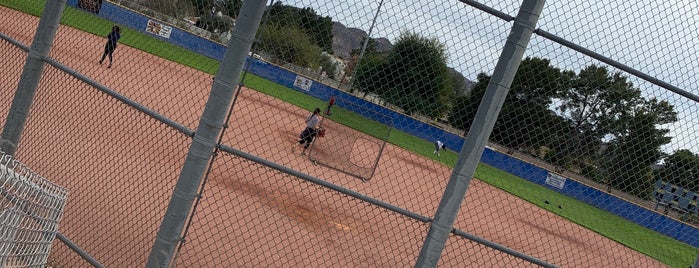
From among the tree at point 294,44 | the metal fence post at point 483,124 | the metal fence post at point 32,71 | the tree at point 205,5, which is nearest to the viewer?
the metal fence post at point 483,124

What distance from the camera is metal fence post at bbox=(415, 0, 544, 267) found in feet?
13.5

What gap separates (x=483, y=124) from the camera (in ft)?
13.8

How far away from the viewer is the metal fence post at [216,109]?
14.0 ft

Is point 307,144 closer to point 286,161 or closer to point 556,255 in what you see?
point 286,161

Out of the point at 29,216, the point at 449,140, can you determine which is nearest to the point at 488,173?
the point at 449,140

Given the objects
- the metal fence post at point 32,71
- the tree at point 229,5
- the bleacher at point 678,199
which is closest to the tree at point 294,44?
the tree at point 229,5

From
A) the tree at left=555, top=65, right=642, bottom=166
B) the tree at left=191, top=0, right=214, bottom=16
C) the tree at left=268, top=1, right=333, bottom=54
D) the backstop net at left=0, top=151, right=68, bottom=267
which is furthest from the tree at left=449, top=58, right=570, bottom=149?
the tree at left=191, top=0, right=214, bottom=16

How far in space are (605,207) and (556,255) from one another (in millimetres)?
10815

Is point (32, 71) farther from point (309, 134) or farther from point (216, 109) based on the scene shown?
point (309, 134)

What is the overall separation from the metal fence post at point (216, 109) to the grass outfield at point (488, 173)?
18.6 metres

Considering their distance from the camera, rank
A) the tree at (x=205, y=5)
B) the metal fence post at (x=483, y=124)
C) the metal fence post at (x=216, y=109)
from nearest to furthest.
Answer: the metal fence post at (x=483, y=124) < the metal fence post at (x=216, y=109) < the tree at (x=205, y=5)

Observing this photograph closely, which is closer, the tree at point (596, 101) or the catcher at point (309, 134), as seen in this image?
the tree at point (596, 101)

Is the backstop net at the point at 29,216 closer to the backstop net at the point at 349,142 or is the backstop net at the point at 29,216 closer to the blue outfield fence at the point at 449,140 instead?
the backstop net at the point at 349,142

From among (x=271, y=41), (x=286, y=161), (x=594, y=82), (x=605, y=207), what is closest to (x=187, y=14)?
(x=271, y=41)
